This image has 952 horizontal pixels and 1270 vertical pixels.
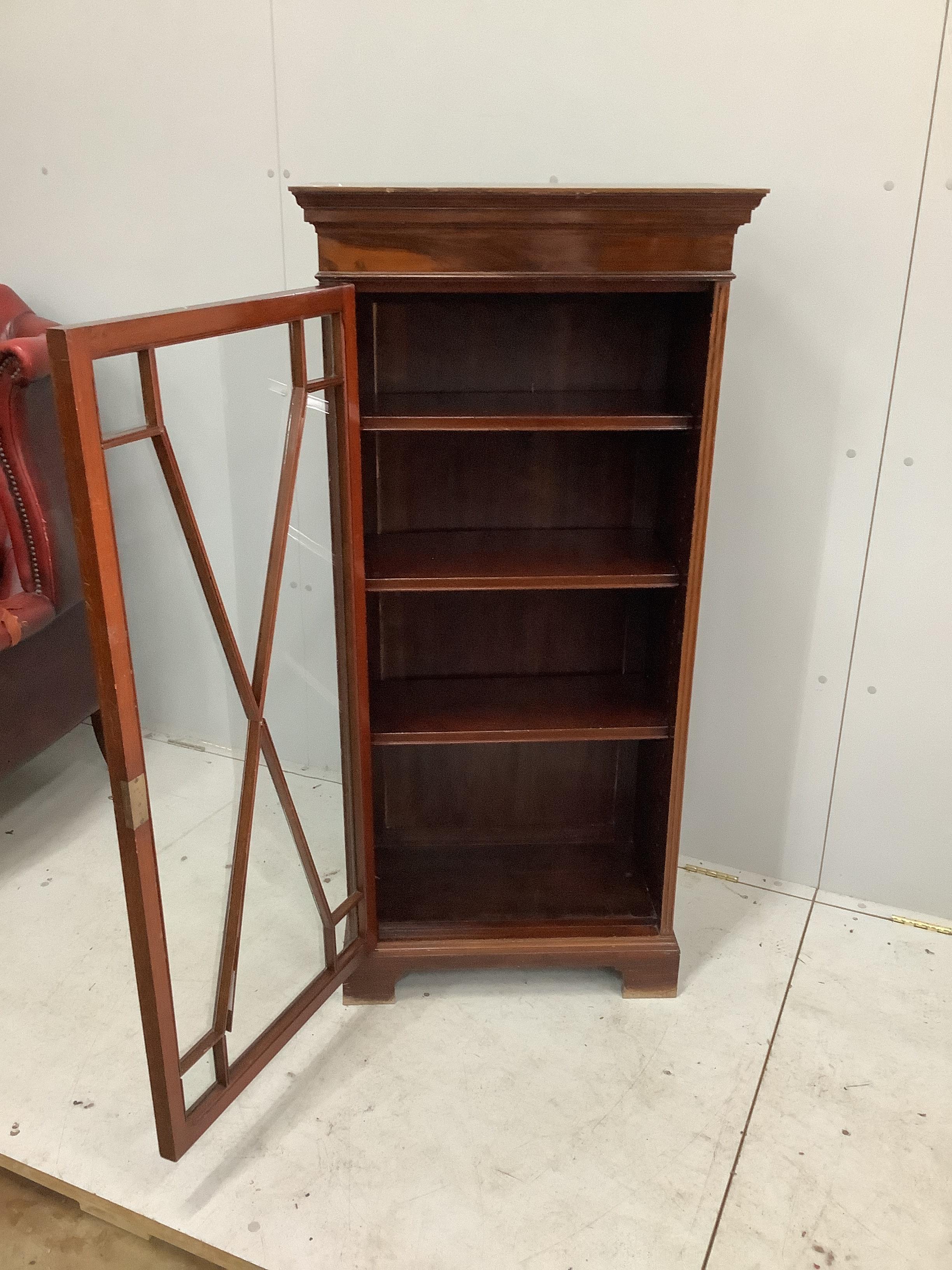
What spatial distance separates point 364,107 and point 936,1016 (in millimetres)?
1966

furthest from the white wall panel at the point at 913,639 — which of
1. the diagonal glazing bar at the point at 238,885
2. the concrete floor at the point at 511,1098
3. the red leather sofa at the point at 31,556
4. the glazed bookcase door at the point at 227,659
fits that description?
the red leather sofa at the point at 31,556

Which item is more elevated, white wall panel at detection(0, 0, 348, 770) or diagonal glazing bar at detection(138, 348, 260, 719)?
white wall panel at detection(0, 0, 348, 770)

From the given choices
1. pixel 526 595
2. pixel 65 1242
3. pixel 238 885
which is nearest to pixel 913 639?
pixel 526 595

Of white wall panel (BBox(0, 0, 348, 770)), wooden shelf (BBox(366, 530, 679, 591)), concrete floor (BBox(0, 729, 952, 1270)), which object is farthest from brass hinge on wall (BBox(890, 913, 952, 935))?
white wall panel (BBox(0, 0, 348, 770))

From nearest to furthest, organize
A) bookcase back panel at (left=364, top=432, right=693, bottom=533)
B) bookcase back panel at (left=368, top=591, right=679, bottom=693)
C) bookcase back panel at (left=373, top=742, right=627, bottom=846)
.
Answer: bookcase back panel at (left=364, top=432, right=693, bottom=533) < bookcase back panel at (left=368, top=591, right=679, bottom=693) < bookcase back panel at (left=373, top=742, right=627, bottom=846)

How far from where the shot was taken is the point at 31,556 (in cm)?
204

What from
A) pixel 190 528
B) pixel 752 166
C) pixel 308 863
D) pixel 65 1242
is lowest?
pixel 65 1242

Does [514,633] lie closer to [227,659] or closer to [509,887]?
[509,887]

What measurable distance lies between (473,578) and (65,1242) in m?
1.13

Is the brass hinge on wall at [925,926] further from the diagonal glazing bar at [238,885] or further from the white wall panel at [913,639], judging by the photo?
the diagonal glazing bar at [238,885]

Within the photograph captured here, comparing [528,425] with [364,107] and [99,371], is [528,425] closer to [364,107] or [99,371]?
[99,371]

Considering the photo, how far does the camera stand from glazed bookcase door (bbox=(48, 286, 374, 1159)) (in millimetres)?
1060

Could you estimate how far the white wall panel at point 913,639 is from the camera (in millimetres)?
1615

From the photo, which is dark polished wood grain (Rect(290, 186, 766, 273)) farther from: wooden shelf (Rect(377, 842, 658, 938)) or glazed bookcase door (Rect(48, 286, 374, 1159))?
wooden shelf (Rect(377, 842, 658, 938))
